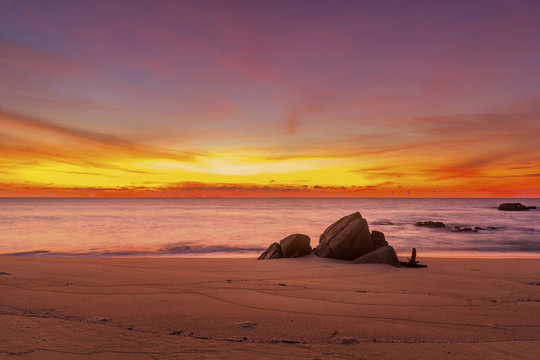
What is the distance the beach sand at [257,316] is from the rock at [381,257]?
3.42 meters

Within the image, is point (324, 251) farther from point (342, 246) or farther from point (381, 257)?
point (381, 257)

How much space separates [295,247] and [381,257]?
401 cm

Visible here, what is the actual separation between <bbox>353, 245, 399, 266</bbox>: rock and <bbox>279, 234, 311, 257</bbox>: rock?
2.65 m

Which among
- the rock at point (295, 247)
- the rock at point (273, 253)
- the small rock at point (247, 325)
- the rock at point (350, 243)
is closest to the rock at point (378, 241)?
the rock at point (350, 243)

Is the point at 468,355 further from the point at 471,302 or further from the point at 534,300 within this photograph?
the point at 534,300

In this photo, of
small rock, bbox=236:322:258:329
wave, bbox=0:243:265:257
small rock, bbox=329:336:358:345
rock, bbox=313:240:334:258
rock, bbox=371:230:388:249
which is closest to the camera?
small rock, bbox=329:336:358:345

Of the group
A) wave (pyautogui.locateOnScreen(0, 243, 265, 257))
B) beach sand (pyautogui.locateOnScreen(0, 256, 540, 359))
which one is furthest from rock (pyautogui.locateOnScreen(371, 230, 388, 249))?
wave (pyautogui.locateOnScreen(0, 243, 265, 257))

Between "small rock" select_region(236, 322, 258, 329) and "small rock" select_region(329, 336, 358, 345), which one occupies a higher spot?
"small rock" select_region(236, 322, 258, 329)

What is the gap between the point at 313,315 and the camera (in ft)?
19.1

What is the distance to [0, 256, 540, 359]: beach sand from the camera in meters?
4.21

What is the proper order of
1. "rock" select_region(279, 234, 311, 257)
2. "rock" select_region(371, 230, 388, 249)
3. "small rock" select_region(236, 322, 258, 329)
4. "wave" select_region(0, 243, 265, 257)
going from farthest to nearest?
"wave" select_region(0, 243, 265, 257) < "rock" select_region(371, 230, 388, 249) < "rock" select_region(279, 234, 311, 257) < "small rock" select_region(236, 322, 258, 329)

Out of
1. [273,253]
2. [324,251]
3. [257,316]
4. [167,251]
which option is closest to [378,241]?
[324,251]

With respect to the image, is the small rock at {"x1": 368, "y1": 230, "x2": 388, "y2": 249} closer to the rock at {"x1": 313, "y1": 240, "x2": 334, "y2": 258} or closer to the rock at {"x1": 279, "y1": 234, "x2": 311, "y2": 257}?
the rock at {"x1": 313, "y1": 240, "x2": 334, "y2": 258}

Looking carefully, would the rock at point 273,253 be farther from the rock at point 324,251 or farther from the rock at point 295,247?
the rock at point 324,251
